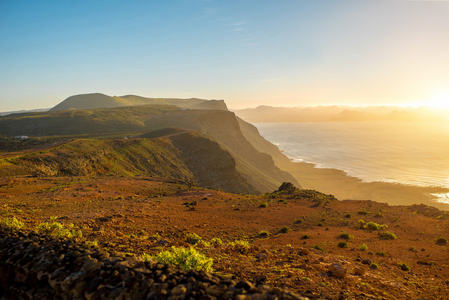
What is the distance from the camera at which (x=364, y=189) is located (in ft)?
258

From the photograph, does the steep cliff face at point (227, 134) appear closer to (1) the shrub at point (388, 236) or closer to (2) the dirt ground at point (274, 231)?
(2) the dirt ground at point (274, 231)

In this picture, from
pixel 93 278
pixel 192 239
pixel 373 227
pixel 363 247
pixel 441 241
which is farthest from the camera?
pixel 373 227

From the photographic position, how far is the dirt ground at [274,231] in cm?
903

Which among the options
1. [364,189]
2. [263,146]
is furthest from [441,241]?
[263,146]

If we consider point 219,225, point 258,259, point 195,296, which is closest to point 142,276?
point 195,296

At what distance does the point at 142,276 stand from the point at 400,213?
27645 mm

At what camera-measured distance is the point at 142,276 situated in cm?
509

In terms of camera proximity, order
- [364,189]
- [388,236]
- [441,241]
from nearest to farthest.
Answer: [441,241]
[388,236]
[364,189]

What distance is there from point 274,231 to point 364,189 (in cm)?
7496

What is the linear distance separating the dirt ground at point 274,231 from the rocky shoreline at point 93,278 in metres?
2.76

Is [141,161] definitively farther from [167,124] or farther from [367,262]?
[167,124]

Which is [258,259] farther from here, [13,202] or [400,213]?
[400,213]

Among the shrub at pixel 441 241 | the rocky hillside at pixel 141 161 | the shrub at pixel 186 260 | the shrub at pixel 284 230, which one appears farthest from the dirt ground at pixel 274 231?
the rocky hillside at pixel 141 161

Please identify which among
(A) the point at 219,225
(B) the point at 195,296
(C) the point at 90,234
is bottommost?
(A) the point at 219,225
